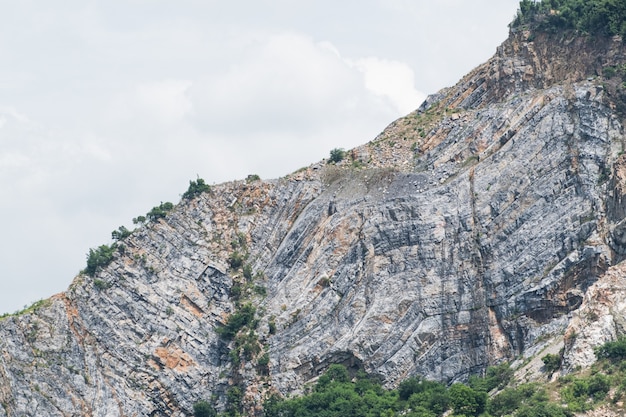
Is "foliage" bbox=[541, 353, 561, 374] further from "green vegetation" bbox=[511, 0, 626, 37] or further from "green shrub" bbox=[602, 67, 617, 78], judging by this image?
"green vegetation" bbox=[511, 0, 626, 37]

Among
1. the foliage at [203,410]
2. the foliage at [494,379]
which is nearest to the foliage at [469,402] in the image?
the foliage at [494,379]

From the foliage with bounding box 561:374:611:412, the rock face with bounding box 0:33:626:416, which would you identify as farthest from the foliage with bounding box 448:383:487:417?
the foliage with bounding box 561:374:611:412

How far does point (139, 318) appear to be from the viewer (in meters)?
121

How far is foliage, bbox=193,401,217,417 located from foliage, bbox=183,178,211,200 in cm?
1878

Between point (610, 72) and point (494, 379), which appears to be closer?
point (494, 379)

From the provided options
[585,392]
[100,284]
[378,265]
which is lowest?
[585,392]

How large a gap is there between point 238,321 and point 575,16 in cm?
3502

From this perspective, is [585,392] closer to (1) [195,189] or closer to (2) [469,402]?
(2) [469,402]

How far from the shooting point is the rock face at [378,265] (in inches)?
4380

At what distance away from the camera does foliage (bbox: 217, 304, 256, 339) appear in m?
120

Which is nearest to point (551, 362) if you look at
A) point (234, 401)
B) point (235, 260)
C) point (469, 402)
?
point (469, 402)

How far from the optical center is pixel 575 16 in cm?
12412

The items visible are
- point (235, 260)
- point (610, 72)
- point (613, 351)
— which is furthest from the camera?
point (235, 260)

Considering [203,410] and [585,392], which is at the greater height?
[203,410]
